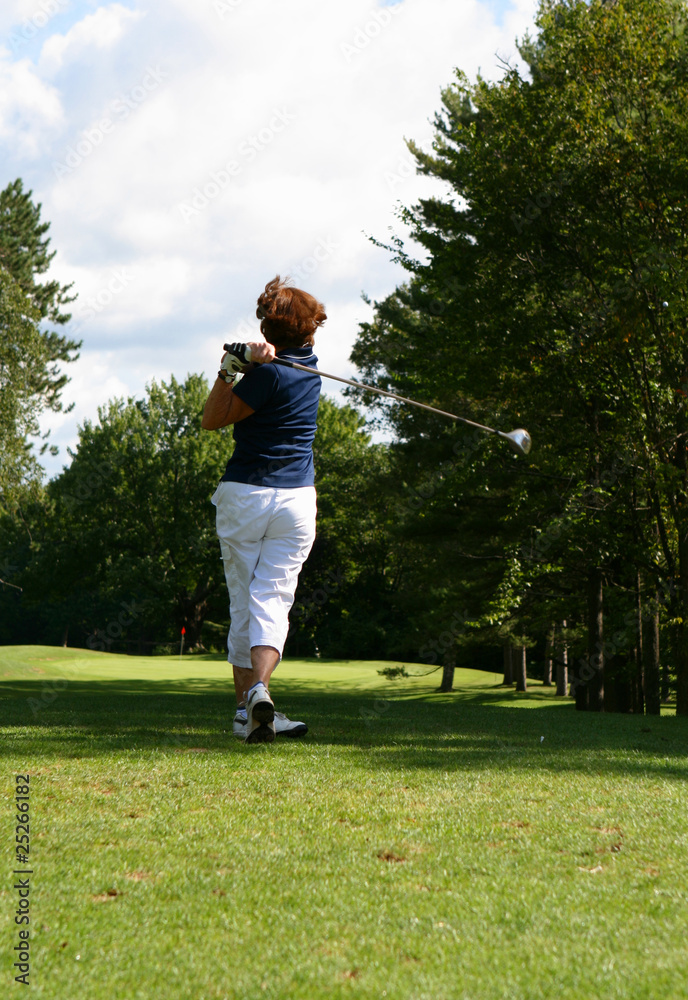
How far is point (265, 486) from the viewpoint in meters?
4.44

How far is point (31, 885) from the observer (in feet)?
7.15

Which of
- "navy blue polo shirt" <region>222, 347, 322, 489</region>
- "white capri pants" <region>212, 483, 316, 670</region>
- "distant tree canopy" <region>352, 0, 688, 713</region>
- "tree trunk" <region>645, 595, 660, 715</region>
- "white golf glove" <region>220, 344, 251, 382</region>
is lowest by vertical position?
"tree trunk" <region>645, 595, 660, 715</region>

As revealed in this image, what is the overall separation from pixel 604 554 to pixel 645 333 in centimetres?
355

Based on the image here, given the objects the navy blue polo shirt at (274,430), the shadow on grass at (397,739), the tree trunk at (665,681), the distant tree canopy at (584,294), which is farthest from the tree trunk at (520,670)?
the navy blue polo shirt at (274,430)

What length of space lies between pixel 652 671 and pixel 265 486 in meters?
11.3

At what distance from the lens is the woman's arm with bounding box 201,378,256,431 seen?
4391mm

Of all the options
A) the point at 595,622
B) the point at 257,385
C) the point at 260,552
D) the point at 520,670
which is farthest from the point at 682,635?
the point at 520,670

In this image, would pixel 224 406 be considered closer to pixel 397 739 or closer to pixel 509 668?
pixel 397 739

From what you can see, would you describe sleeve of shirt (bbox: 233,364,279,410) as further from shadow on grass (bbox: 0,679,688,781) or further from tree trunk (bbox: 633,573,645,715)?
tree trunk (bbox: 633,573,645,715)

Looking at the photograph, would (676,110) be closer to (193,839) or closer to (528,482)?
(528,482)

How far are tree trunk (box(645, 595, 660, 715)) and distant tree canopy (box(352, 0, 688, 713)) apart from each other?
32mm

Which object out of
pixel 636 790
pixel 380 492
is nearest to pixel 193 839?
pixel 636 790

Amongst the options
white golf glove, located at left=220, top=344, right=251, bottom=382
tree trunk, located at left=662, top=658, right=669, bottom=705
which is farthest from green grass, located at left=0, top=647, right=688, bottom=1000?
tree trunk, located at left=662, top=658, right=669, bottom=705

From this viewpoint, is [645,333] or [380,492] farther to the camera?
[380,492]
